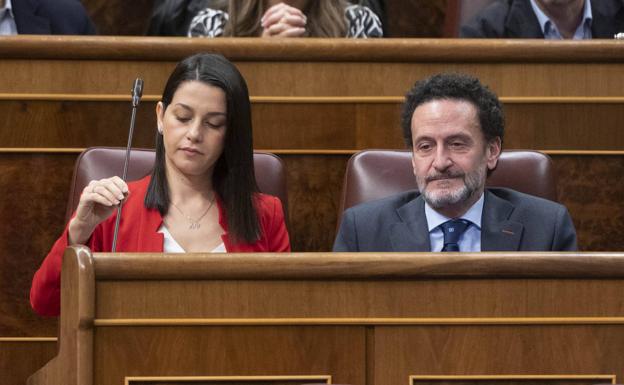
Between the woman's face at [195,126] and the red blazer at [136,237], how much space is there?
0.04 m

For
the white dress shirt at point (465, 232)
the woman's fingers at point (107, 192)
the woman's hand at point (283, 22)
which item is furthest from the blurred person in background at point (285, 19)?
the woman's fingers at point (107, 192)

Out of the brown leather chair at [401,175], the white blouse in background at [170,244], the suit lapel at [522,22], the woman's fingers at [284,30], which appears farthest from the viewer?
the suit lapel at [522,22]

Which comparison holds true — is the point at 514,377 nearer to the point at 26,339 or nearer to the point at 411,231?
the point at 411,231

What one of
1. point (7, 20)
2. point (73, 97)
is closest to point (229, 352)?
point (73, 97)

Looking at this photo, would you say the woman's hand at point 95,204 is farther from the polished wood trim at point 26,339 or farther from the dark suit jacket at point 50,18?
the dark suit jacket at point 50,18

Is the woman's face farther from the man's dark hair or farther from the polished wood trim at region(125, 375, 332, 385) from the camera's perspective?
the polished wood trim at region(125, 375, 332, 385)

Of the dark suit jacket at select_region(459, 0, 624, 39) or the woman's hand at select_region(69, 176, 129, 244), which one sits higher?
the dark suit jacket at select_region(459, 0, 624, 39)

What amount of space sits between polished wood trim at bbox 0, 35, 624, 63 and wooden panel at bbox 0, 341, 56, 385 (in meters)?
0.27

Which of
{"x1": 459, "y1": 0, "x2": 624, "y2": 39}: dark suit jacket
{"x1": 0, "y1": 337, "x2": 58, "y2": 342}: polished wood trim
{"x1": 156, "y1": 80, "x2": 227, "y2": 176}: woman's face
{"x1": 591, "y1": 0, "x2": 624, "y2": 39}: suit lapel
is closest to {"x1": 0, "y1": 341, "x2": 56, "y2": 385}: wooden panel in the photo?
{"x1": 0, "y1": 337, "x2": 58, "y2": 342}: polished wood trim

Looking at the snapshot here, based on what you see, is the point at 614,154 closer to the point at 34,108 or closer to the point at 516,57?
the point at 516,57

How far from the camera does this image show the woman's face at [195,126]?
1034mm

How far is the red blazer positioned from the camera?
0.95 metres

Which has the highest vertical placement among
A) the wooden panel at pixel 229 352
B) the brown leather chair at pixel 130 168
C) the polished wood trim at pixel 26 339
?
the brown leather chair at pixel 130 168

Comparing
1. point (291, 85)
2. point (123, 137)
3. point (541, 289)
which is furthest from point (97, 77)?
point (541, 289)
